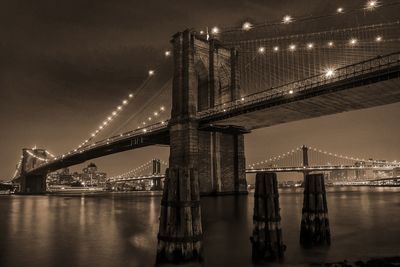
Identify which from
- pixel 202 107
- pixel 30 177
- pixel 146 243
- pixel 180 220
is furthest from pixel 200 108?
pixel 30 177

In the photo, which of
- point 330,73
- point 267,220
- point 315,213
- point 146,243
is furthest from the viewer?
point 330,73

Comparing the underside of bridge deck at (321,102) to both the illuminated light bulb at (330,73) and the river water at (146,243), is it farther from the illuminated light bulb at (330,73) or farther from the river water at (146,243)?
the river water at (146,243)

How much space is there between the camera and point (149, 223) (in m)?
21.3

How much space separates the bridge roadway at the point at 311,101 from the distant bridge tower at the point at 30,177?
51.2m

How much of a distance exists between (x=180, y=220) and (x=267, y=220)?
248 cm

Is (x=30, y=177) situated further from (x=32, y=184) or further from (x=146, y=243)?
(x=146, y=243)

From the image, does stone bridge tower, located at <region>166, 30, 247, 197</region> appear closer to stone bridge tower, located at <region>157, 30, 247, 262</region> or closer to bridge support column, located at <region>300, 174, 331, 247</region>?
stone bridge tower, located at <region>157, 30, 247, 262</region>

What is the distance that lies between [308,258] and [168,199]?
480 cm

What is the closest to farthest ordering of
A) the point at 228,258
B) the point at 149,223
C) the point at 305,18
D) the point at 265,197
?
1. the point at 265,197
2. the point at 228,258
3. the point at 149,223
4. the point at 305,18

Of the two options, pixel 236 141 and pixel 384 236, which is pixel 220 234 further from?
pixel 236 141

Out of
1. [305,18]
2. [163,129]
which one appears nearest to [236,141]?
[163,129]

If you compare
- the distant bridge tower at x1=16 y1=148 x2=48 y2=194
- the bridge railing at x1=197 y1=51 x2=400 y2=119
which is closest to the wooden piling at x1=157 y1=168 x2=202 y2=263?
the bridge railing at x1=197 y1=51 x2=400 y2=119

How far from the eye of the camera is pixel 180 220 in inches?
309

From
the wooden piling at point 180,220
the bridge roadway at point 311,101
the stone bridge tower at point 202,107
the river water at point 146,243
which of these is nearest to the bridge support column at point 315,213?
the river water at point 146,243
